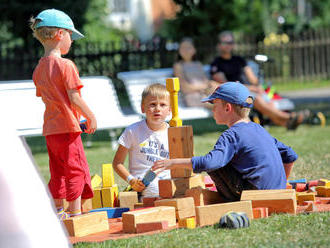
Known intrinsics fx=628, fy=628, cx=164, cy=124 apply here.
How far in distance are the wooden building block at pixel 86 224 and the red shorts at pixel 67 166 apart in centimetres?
39

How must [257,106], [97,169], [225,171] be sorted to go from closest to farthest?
[225,171], [97,169], [257,106]

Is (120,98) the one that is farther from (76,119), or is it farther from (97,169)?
(76,119)

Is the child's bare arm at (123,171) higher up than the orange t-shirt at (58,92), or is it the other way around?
the orange t-shirt at (58,92)

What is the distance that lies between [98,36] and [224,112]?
76.8ft

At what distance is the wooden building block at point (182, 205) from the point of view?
441 centimetres

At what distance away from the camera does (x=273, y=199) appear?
14.1 ft

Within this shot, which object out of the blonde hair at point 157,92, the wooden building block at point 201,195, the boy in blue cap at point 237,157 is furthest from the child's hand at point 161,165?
the blonde hair at point 157,92

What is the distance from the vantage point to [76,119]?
15.7 feet

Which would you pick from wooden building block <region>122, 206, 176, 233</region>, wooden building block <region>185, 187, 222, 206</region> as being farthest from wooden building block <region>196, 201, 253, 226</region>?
wooden building block <region>185, 187, 222, 206</region>

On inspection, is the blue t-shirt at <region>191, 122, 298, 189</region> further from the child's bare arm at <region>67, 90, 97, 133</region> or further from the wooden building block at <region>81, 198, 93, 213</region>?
the wooden building block at <region>81, 198, 93, 213</region>

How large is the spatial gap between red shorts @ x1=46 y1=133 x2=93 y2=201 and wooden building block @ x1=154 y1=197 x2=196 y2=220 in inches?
25.8

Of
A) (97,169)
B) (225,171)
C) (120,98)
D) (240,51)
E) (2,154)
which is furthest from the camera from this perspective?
(240,51)

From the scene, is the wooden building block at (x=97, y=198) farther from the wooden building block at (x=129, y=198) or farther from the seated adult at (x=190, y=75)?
the seated adult at (x=190, y=75)

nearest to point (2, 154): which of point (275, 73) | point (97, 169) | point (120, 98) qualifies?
point (97, 169)
